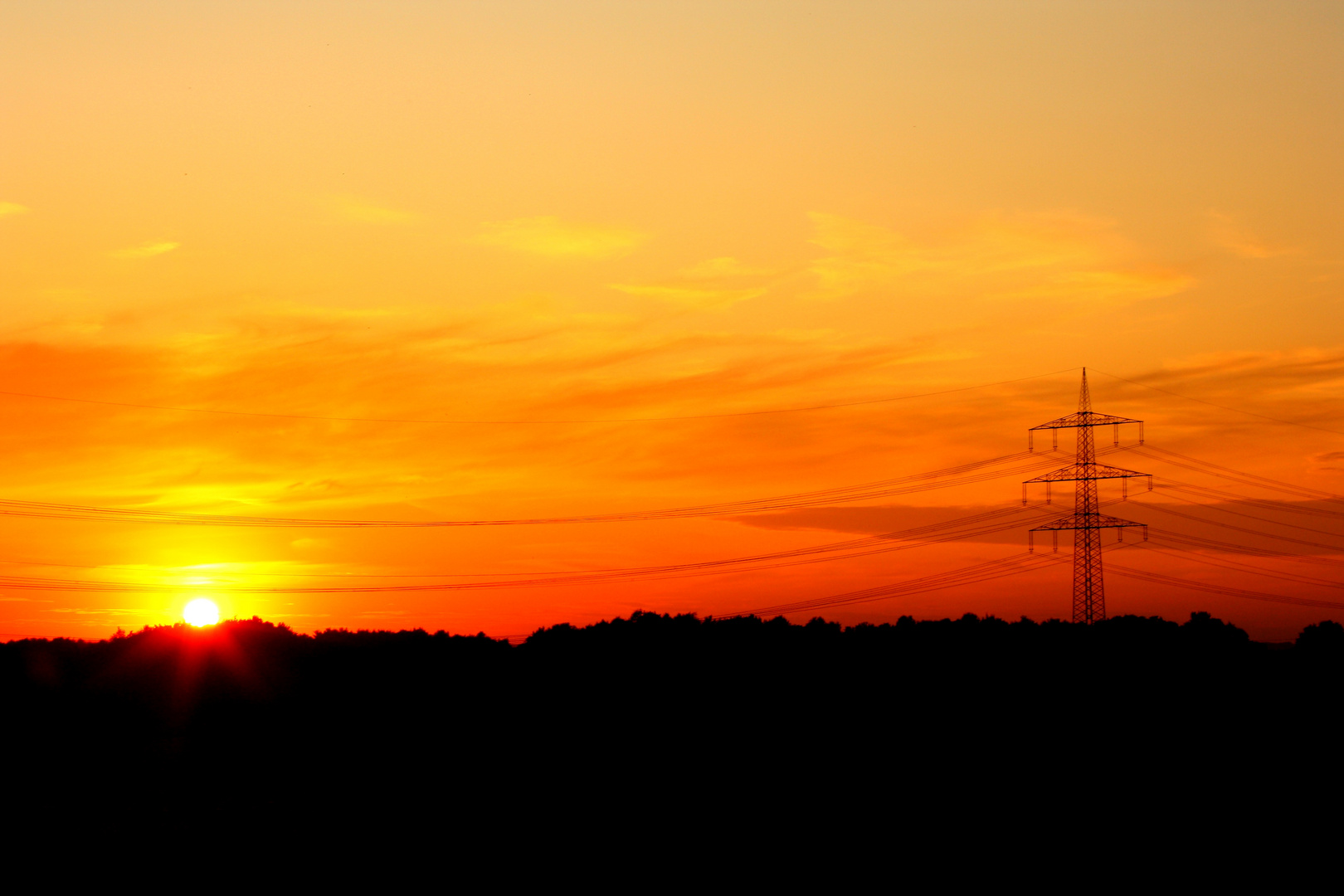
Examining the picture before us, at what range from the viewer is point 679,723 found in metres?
79.2

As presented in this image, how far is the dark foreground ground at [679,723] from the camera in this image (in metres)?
63.5

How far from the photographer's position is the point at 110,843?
2126 inches

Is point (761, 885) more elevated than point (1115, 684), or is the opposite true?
point (1115, 684)

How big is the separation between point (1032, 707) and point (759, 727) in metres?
15.0

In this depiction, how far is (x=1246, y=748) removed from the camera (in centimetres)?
6444

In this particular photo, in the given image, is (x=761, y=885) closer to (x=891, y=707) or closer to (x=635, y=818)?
(x=635, y=818)

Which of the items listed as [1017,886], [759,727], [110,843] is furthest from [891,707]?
[110,843]

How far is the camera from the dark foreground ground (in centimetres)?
6347

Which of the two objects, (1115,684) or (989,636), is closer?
(1115,684)

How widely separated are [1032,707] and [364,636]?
69.5 metres

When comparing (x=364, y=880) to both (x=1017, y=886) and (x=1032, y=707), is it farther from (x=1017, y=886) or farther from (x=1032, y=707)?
(x=1032, y=707)

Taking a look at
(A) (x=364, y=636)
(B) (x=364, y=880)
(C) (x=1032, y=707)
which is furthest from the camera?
(A) (x=364, y=636)

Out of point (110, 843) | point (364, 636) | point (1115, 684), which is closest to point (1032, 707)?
point (1115, 684)

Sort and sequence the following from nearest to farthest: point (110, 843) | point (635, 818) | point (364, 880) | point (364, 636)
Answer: point (364, 880) < point (110, 843) < point (635, 818) < point (364, 636)
